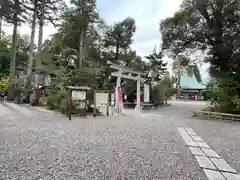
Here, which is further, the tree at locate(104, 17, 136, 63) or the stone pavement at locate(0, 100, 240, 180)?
the tree at locate(104, 17, 136, 63)

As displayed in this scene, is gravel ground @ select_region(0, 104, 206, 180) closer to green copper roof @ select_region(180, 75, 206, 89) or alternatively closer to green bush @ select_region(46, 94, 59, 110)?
green bush @ select_region(46, 94, 59, 110)

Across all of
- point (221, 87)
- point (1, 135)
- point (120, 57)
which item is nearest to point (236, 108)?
point (221, 87)

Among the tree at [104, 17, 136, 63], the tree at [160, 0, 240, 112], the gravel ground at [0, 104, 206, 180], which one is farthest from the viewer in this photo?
the tree at [104, 17, 136, 63]

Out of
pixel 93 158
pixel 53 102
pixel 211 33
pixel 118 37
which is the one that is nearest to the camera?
pixel 93 158

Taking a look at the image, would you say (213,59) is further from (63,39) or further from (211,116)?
(63,39)

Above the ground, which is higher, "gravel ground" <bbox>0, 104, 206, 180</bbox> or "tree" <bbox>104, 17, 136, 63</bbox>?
"tree" <bbox>104, 17, 136, 63</bbox>

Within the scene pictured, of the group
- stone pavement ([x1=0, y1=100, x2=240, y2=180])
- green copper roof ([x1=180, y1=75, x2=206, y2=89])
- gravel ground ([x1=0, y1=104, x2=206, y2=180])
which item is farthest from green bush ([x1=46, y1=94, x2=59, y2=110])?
green copper roof ([x1=180, y1=75, x2=206, y2=89])

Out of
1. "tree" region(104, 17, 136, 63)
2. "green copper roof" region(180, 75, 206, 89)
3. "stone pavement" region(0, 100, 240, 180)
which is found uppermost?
"tree" region(104, 17, 136, 63)

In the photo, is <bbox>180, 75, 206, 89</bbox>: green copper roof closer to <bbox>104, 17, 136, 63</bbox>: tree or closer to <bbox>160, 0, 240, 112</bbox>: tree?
<bbox>104, 17, 136, 63</bbox>: tree

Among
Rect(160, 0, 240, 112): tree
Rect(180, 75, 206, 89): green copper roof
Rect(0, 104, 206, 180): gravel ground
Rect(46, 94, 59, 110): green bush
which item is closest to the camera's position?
Rect(0, 104, 206, 180): gravel ground

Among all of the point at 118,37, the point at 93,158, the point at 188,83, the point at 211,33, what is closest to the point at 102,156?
the point at 93,158

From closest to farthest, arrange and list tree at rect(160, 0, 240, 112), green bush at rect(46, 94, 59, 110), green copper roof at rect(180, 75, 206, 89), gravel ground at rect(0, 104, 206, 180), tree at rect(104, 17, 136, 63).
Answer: gravel ground at rect(0, 104, 206, 180)
green bush at rect(46, 94, 59, 110)
tree at rect(160, 0, 240, 112)
tree at rect(104, 17, 136, 63)
green copper roof at rect(180, 75, 206, 89)

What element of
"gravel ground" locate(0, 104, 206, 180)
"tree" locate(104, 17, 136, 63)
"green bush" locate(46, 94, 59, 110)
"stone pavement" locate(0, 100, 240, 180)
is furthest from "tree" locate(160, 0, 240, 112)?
"green bush" locate(46, 94, 59, 110)

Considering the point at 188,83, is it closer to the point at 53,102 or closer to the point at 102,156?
the point at 53,102
